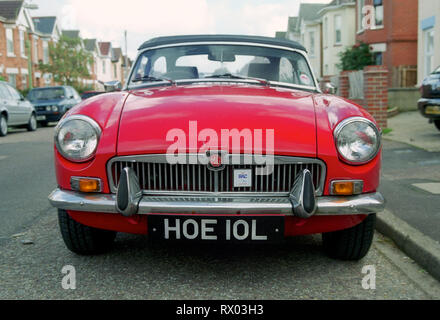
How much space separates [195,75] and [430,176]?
3.42 m

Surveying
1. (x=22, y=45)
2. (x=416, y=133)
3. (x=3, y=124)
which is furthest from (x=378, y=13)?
(x=22, y=45)

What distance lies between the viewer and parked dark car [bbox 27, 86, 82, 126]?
62.6ft

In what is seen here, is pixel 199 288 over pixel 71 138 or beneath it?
beneath

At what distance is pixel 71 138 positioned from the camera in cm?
303

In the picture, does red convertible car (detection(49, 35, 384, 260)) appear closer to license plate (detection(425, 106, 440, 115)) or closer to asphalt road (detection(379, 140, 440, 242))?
asphalt road (detection(379, 140, 440, 242))

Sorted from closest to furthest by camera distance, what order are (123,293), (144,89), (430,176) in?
1. (123,293)
2. (144,89)
3. (430,176)

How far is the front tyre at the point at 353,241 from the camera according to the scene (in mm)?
3172

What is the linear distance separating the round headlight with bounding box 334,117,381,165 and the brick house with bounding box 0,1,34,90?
31376 mm

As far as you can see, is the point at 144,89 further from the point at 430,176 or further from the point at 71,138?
the point at 430,176

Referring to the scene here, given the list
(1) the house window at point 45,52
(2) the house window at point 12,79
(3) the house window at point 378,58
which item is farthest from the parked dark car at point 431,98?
(1) the house window at point 45,52

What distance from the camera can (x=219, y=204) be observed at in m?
2.72

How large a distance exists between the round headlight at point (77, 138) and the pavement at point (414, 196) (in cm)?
219

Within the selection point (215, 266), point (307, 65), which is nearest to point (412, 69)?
point (307, 65)

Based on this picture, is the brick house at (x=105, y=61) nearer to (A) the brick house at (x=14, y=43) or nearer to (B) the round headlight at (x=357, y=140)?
(A) the brick house at (x=14, y=43)
